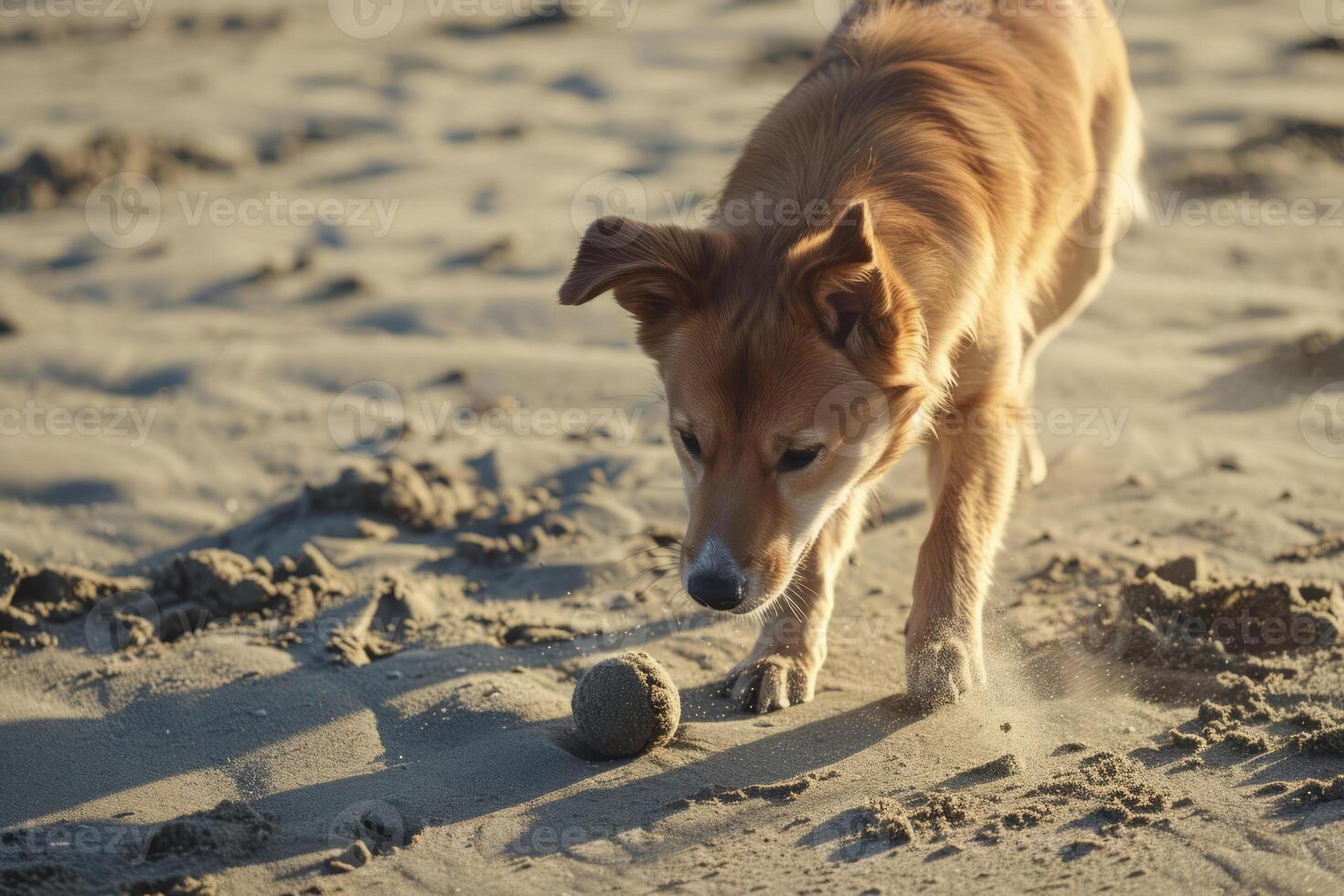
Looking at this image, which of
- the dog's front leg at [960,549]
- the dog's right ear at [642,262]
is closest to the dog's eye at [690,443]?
the dog's right ear at [642,262]

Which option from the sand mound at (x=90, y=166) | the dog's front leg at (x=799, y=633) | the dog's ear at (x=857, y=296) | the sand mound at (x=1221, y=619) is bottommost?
the sand mound at (x=1221, y=619)

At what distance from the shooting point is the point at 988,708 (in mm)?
3924

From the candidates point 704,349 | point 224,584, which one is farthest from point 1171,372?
point 224,584

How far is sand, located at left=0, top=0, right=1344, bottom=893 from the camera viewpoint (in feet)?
10.5

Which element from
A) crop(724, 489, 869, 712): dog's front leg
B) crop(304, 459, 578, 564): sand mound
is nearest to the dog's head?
crop(724, 489, 869, 712): dog's front leg

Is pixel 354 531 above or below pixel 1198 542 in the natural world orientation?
above

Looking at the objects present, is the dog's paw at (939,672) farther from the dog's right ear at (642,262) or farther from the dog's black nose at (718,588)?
the dog's right ear at (642,262)

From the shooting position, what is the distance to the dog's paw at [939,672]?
3945mm

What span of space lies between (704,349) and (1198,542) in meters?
2.40

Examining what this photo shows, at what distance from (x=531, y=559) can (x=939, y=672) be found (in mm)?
1763

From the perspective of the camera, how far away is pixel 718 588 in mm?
3615

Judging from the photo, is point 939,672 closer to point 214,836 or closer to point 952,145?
point 952,145

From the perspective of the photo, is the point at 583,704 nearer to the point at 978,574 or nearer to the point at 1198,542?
the point at 978,574

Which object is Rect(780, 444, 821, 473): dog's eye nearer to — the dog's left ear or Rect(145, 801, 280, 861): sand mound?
the dog's left ear
